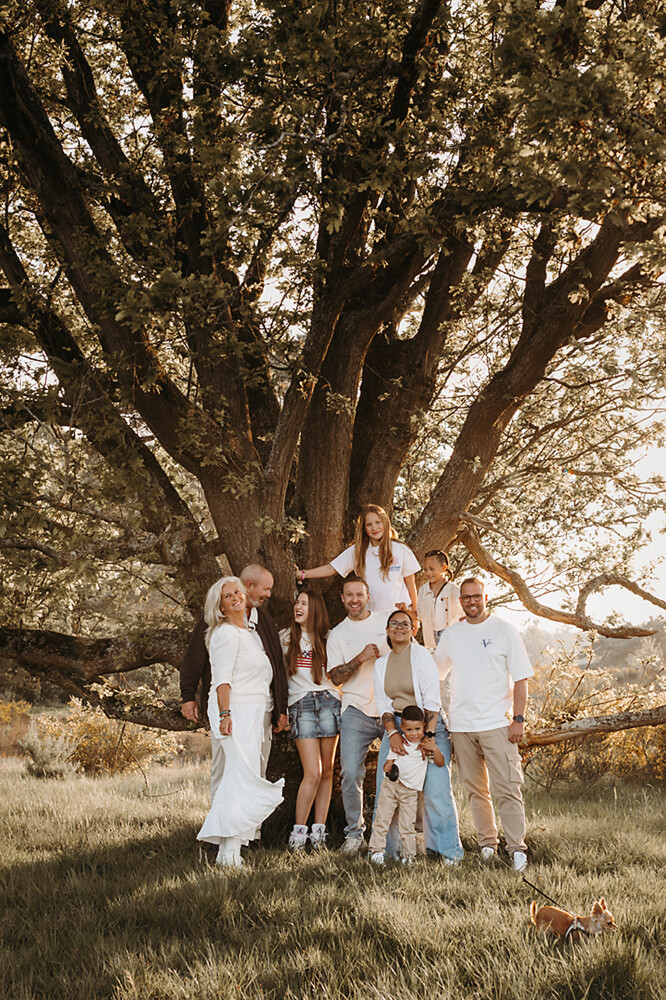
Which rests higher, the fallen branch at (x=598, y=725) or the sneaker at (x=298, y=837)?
the fallen branch at (x=598, y=725)

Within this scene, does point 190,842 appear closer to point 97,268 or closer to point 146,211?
point 97,268

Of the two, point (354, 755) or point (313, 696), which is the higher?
point (313, 696)

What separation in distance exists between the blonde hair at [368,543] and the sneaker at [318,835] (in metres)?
2.16

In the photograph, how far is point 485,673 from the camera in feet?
20.5

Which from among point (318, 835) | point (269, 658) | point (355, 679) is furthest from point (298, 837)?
point (269, 658)

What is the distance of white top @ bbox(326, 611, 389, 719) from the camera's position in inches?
261

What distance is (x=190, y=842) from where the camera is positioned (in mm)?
6805

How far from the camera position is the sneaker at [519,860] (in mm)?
5598

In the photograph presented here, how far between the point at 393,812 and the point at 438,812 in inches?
15.8

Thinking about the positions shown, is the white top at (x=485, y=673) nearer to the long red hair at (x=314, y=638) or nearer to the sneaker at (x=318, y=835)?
the long red hair at (x=314, y=638)

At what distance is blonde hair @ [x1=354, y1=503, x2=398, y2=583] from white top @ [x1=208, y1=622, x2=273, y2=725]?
1.25m

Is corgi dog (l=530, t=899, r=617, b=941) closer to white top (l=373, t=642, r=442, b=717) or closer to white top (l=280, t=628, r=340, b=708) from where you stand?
white top (l=373, t=642, r=442, b=717)

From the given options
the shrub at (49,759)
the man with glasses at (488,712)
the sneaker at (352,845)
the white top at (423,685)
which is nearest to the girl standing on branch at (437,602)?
the man with glasses at (488,712)

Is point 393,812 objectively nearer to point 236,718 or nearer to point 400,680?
point 400,680
